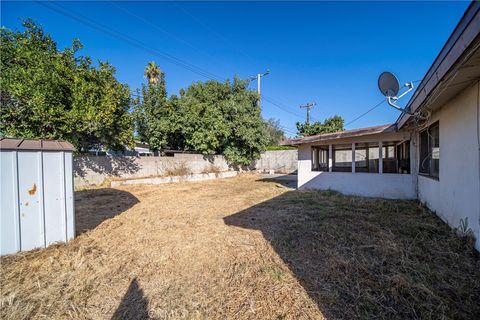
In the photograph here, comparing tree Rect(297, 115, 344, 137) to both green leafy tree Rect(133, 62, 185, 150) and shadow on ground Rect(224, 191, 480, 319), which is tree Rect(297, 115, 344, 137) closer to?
green leafy tree Rect(133, 62, 185, 150)

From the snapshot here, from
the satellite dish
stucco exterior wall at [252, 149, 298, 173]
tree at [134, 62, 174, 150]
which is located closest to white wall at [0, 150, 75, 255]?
the satellite dish

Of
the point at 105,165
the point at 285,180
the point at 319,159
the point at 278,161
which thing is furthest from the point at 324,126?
the point at 105,165

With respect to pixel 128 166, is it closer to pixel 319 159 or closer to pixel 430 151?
pixel 319 159

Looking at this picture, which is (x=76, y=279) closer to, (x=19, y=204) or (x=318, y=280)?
(x=19, y=204)

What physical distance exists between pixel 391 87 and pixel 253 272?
14.3ft

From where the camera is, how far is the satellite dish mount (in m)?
4.14

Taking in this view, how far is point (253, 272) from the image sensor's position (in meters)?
2.44

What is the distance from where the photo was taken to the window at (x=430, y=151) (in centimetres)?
440

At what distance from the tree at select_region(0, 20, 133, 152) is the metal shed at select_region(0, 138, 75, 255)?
580 centimetres

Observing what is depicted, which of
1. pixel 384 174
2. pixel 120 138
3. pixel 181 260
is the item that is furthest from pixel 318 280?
pixel 120 138

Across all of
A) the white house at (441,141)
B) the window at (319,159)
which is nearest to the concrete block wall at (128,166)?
the window at (319,159)

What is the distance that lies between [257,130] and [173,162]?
20.1 feet

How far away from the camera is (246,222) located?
172 inches

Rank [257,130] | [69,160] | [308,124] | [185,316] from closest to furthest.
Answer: [185,316]
[69,160]
[257,130]
[308,124]
